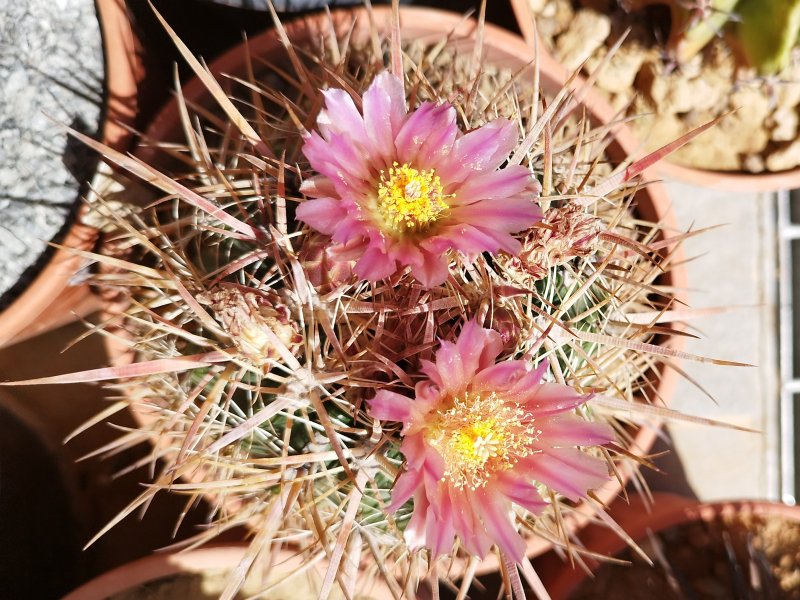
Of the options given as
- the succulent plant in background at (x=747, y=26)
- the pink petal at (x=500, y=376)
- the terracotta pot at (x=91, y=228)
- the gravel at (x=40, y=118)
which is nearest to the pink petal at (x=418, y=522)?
the pink petal at (x=500, y=376)

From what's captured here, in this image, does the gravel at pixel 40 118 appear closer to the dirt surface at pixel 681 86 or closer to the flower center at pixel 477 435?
the flower center at pixel 477 435

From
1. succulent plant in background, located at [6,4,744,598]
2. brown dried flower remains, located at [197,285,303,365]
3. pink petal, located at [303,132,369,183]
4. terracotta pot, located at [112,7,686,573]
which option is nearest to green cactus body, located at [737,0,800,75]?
terracotta pot, located at [112,7,686,573]

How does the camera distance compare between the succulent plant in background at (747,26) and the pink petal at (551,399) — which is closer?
the pink petal at (551,399)

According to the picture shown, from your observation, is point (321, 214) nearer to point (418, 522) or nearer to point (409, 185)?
point (409, 185)

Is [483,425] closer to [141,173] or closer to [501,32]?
[141,173]

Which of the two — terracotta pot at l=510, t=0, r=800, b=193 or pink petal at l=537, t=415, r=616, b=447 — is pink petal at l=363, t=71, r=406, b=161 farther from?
terracotta pot at l=510, t=0, r=800, b=193

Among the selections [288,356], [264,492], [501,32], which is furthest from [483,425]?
[501,32]
